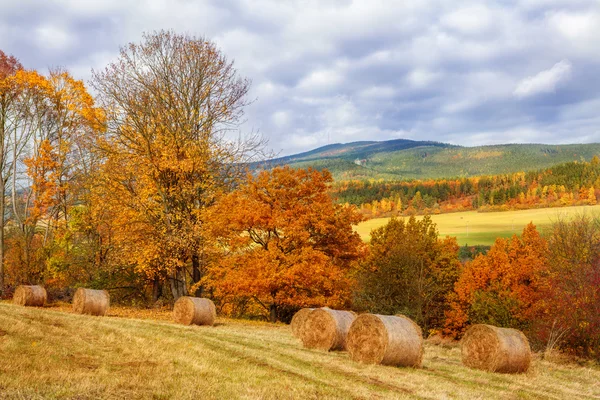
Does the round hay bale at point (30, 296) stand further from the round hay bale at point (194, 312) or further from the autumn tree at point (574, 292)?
the autumn tree at point (574, 292)

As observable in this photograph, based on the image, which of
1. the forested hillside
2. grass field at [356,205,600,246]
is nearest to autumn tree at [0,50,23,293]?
grass field at [356,205,600,246]

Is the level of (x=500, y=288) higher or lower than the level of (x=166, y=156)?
lower

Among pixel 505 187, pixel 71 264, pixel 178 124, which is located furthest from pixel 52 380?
pixel 505 187

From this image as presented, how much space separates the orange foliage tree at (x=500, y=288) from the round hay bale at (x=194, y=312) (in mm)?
32232

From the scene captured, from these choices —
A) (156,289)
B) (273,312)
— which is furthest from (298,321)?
(156,289)

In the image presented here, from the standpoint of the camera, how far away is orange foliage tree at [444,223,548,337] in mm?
47500

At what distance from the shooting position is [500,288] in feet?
171

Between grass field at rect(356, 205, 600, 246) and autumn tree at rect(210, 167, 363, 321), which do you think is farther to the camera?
grass field at rect(356, 205, 600, 246)

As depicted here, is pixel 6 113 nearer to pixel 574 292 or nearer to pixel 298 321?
pixel 298 321

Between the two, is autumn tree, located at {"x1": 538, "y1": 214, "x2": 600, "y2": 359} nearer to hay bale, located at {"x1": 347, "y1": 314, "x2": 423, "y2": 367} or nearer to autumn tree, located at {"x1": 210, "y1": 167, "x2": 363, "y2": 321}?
hay bale, located at {"x1": 347, "y1": 314, "x2": 423, "y2": 367}

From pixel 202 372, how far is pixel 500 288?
4717cm

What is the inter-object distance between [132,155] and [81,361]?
63.5 feet

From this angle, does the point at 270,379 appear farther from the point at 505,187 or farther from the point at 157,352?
the point at 505,187

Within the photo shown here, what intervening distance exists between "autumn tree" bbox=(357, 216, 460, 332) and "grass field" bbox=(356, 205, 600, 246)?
58267 millimetres
